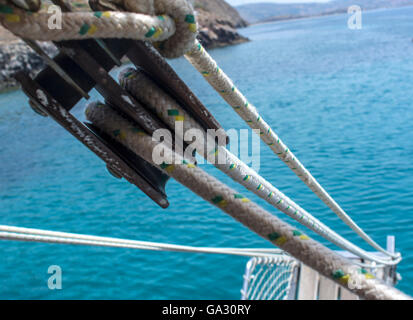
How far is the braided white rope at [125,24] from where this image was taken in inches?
36.6

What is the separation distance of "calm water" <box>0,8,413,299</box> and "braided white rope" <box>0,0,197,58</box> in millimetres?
5171

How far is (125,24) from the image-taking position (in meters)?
1.01

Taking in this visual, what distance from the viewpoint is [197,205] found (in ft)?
28.4

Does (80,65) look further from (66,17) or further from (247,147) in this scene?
(247,147)

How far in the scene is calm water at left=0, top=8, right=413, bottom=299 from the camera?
645cm

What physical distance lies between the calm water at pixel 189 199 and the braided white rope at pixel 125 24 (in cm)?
517

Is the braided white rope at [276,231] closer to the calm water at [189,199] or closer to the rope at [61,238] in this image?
the rope at [61,238]

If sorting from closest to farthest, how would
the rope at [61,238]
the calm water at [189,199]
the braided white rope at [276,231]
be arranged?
the braided white rope at [276,231] < the rope at [61,238] < the calm water at [189,199]

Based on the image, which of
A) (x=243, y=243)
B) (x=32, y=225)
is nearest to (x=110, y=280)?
(x=243, y=243)

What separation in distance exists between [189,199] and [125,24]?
804cm

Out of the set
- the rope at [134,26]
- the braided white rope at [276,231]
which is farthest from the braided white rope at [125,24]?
the braided white rope at [276,231]

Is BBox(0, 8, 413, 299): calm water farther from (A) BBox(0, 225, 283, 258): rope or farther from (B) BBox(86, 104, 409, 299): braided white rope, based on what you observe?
(B) BBox(86, 104, 409, 299): braided white rope

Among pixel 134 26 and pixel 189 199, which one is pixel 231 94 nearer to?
pixel 134 26

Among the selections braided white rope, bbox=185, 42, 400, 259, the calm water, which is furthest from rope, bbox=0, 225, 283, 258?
the calm water
